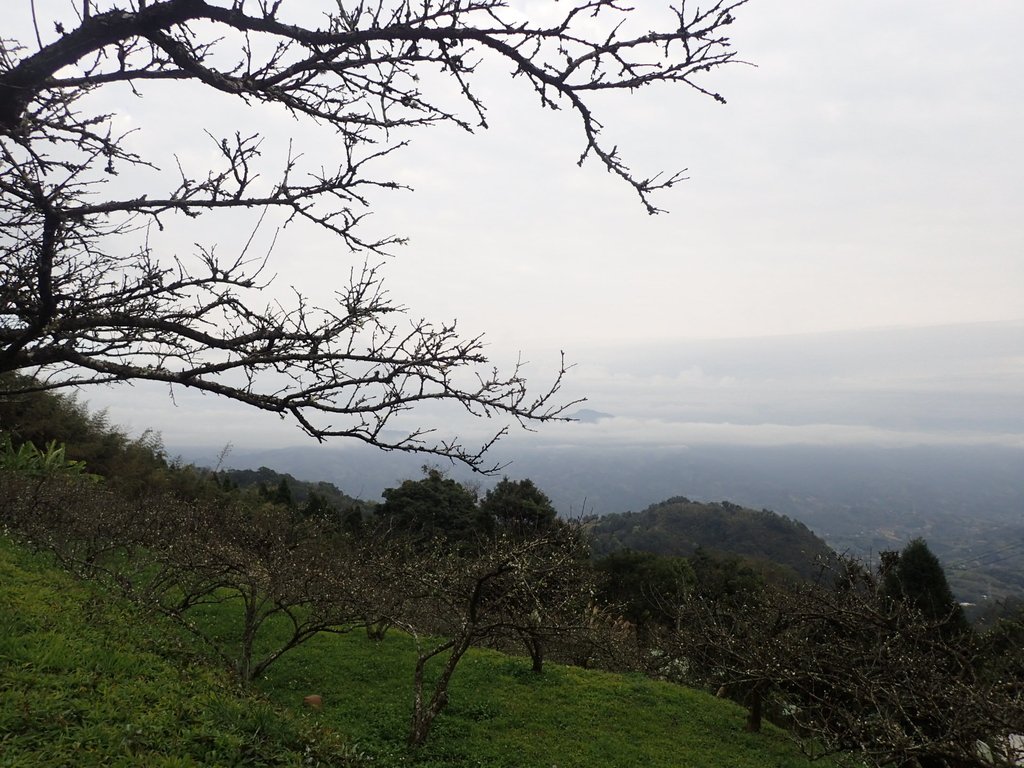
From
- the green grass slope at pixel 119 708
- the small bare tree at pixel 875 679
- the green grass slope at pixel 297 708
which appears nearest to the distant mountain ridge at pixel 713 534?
the green grass slope at pixel 297 708

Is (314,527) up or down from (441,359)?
down

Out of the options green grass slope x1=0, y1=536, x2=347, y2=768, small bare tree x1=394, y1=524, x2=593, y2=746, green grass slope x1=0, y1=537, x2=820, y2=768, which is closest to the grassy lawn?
green grass slope x1=0, y1=537, x2=820, y2=768

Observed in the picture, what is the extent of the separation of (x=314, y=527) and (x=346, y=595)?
9743 millimetres

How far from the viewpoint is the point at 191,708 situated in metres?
5.40

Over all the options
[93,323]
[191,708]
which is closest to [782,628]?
[191,708]

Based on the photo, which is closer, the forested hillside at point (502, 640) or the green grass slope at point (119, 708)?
the green grass slope at point (119, 708)

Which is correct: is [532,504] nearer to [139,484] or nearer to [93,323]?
[139,484]

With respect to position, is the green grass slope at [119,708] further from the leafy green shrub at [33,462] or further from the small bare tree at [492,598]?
the leafy green shrub at [33,462]

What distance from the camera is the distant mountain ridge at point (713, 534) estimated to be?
57.3 metres

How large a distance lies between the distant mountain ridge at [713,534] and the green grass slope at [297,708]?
3991 cm

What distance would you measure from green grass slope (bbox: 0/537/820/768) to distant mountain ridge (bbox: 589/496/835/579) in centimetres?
3991

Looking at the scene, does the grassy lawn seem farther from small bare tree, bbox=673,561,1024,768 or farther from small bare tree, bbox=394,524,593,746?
small bare tree, bbox=673,561,1024,768

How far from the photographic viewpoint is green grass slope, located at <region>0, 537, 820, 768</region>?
4.70 meters

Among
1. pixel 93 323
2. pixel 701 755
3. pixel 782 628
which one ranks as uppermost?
pixel 93 323
